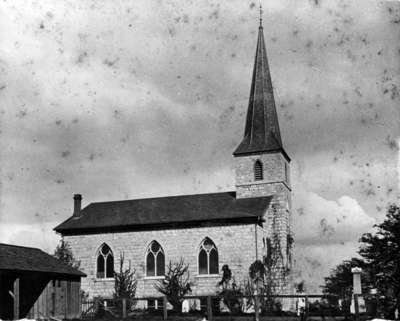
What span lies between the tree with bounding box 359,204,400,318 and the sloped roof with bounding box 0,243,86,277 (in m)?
17.3

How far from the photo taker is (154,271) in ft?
134

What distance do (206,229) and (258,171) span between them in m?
6.71

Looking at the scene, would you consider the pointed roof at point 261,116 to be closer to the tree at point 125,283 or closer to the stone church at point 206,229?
the stone church at point 206,229

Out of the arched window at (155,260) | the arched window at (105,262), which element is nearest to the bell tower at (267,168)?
the arched window at (155,260)

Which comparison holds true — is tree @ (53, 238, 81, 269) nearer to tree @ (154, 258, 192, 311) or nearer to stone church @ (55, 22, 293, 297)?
stone church @ (55, 22, 293, 297)

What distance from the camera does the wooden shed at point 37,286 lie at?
27.9 metres

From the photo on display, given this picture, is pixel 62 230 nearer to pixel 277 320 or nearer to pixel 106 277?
pixel 106 277

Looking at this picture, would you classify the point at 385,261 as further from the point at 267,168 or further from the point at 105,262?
the point at 105,262

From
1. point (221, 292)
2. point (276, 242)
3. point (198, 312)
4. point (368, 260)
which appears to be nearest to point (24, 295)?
point (198, 312)

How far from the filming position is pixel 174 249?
4034cm

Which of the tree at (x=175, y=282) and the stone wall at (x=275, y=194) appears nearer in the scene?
the tree at (x=175, y=282)

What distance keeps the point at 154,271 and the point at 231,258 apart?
19.8ft

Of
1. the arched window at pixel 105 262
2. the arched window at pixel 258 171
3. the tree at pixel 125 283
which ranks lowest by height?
the tree at pixel 125 283

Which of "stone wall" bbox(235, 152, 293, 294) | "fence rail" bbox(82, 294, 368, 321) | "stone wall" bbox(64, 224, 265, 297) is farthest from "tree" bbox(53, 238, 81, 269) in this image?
"stone wall" bbox(235, 152, 293, 294)
